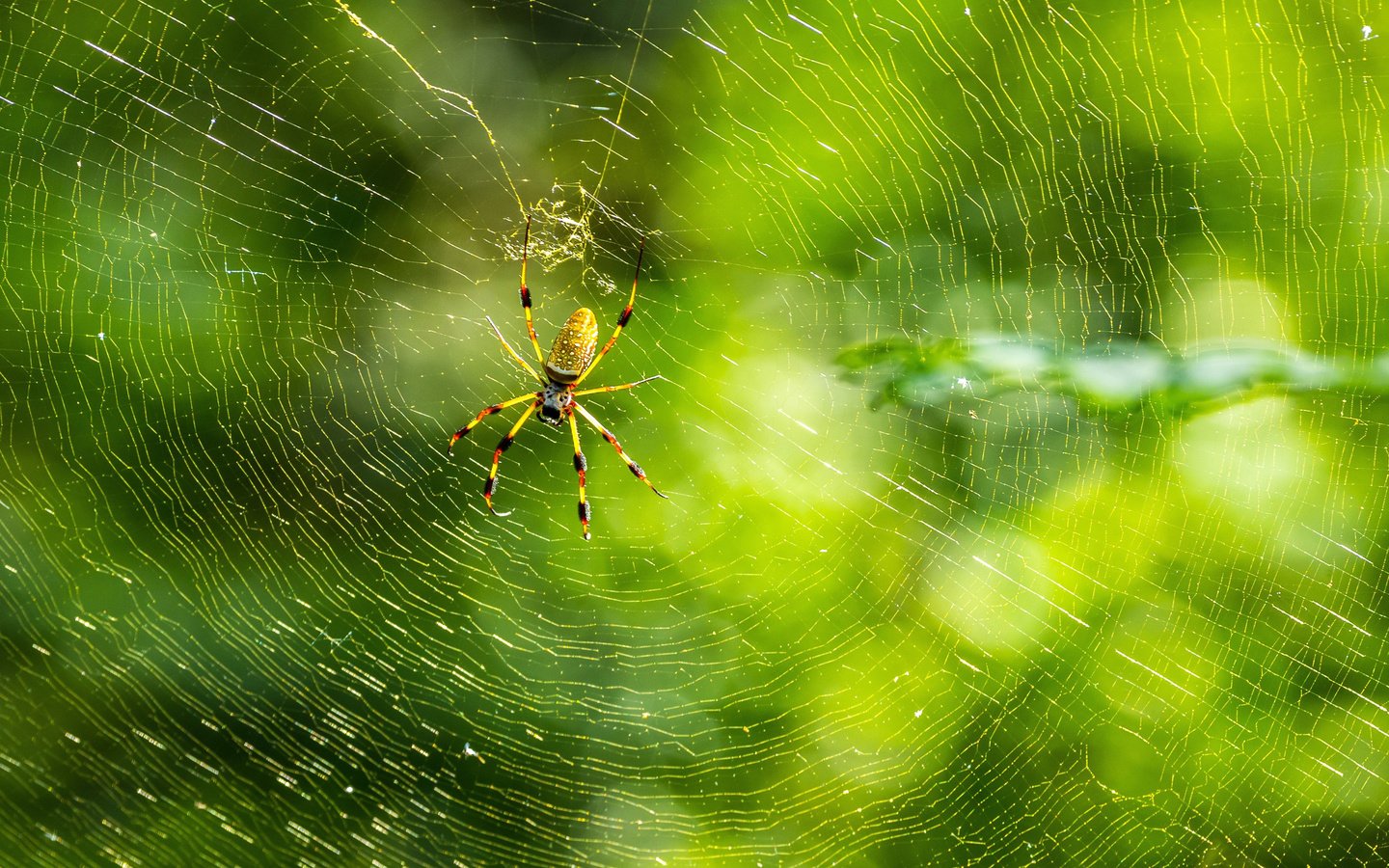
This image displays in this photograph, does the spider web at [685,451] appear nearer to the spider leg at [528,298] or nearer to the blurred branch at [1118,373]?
the spider leg at [528,298]

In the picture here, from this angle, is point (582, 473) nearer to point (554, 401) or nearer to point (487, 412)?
point (554, 401)

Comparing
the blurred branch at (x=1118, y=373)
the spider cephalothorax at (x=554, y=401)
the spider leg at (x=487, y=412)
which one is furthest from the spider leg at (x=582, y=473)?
the blurred branch at (x=1118, y=373)

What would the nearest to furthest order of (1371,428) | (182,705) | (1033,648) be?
(1371,428)
(1033,648)
(182,705)

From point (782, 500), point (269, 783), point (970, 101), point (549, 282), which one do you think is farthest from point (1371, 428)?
point (269, 783)

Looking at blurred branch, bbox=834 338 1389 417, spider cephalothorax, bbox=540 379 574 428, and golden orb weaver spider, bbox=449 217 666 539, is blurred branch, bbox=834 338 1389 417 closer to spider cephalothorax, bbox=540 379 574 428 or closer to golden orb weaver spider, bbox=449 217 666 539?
golden orb weaver spider, bbox=449 217 666 539

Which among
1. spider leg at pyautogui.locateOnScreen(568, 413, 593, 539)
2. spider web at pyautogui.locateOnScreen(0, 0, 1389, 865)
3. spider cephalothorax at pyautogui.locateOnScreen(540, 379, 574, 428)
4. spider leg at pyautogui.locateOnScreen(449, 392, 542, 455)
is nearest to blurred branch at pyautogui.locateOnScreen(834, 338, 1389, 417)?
spider web at pyautogui.locateOnScreen(0, 0, 1389, 865)

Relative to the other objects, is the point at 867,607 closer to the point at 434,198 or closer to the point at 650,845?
the point at 650,845

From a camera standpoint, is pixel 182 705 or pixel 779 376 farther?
pixel 182 705
